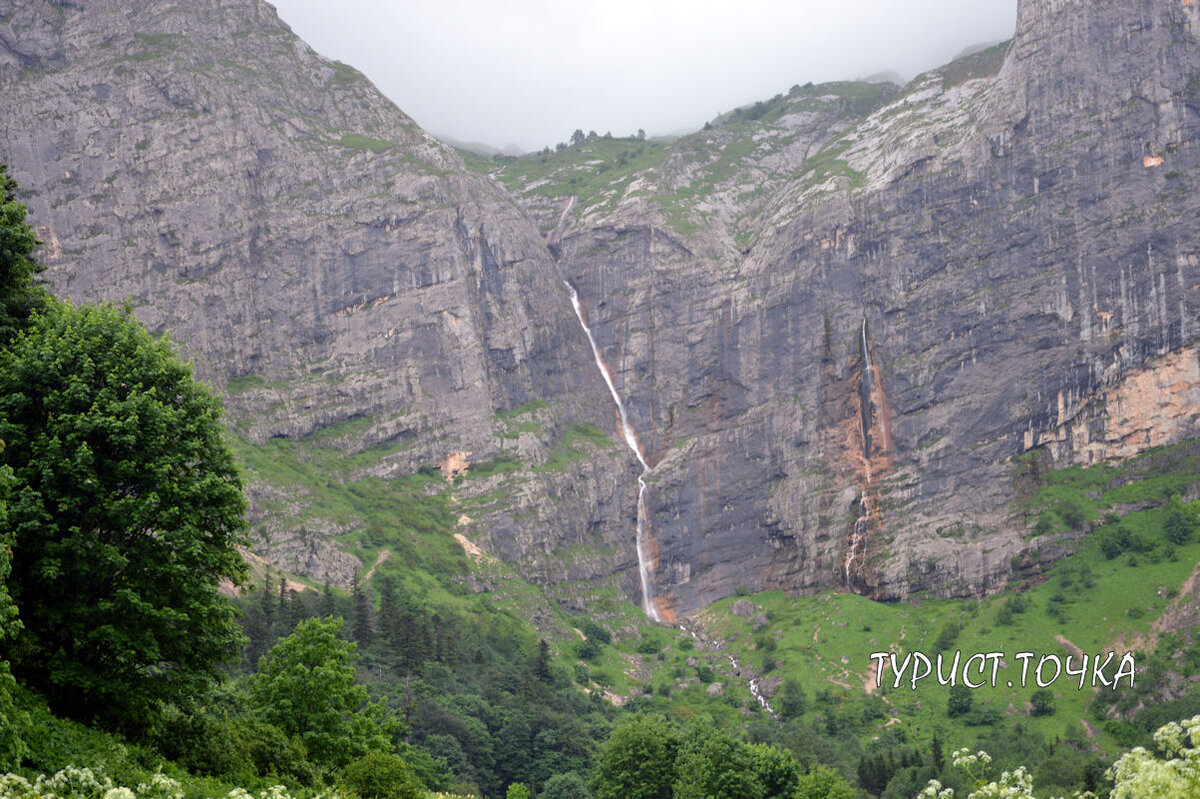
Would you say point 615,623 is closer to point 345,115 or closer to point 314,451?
point 314,451

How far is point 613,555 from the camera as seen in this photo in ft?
529

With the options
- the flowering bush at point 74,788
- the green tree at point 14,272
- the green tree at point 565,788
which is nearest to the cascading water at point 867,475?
the green tree at point 565,788

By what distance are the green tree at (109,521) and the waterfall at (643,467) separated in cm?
12833

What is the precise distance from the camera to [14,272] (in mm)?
34219

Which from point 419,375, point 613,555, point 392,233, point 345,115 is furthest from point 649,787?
point 345,115

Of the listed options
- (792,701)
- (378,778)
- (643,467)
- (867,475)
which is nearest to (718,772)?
(378,778)

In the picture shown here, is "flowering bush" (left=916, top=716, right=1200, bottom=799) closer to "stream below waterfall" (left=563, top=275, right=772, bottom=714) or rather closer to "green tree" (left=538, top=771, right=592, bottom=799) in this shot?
"green tree" (left=538, top=771, right=592, bottom=799)

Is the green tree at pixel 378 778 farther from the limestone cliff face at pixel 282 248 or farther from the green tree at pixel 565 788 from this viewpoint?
the limestone cliff face at pixel 282 248

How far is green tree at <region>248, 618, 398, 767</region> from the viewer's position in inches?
1722

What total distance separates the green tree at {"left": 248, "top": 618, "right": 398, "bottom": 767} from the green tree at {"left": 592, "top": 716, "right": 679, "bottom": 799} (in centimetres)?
2807

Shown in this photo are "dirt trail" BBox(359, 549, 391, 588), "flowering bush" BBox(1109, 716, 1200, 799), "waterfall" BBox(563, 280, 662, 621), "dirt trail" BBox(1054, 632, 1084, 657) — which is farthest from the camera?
"waterfall" BBox(563, 280, 662, 621)

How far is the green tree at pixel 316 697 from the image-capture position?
43.8m

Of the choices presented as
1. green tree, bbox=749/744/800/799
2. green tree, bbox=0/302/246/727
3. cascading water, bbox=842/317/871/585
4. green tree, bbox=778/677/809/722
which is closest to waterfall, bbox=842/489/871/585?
cascading water, bbox=842/317/871/585

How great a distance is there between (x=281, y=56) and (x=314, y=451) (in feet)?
265
